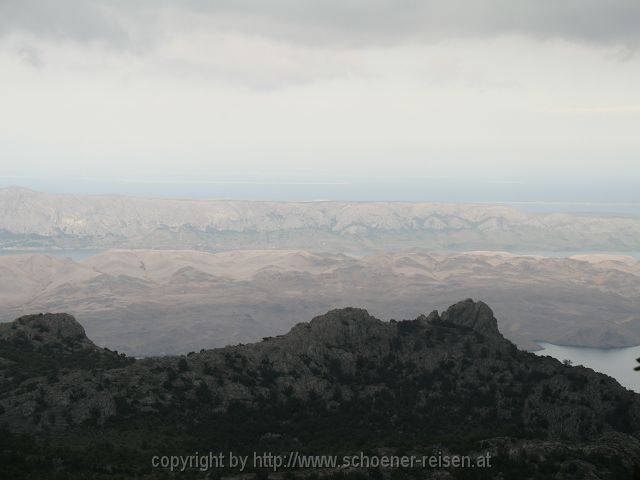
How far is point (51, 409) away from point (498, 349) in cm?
4942

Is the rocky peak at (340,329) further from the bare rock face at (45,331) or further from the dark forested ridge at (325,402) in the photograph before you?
the bare rock face at (45,331)

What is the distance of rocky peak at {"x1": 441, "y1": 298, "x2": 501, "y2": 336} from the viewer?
9531cm

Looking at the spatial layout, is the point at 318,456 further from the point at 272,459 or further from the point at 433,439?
the point at 433,439

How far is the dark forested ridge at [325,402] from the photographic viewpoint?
55.3 meters

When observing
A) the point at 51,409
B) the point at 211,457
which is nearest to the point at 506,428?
the point at 211,457

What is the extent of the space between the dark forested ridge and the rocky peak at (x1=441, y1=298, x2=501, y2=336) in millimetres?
195

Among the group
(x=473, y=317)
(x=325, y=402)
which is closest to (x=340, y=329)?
(x=325, y=402)

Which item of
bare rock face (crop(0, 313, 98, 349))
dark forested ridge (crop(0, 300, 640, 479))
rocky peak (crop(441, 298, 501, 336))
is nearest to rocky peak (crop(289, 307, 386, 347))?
dark forested ridge (crop(0, 300, 640, 479))

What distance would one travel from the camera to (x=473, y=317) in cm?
9650

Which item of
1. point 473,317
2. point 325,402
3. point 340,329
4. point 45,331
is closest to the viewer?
point 325,402

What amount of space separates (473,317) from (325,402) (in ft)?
94.1

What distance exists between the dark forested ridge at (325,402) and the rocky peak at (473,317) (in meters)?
0.20

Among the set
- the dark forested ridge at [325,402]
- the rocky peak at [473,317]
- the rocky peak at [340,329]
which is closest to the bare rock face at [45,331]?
the dark forested ridge at [325,402]

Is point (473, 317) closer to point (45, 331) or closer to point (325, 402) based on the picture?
point (325, 402)
